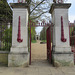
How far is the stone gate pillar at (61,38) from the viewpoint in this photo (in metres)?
4.93

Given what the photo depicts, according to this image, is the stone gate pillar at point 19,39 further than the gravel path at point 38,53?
No

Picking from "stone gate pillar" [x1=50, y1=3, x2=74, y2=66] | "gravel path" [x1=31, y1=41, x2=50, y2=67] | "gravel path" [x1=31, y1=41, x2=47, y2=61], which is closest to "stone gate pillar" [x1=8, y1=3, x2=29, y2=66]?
"gravel path" [x1=31, y1=41, x2=50, y2=67]

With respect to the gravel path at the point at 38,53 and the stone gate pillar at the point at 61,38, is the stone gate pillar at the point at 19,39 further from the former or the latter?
the gravel path at the point at 38,53

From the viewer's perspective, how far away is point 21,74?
3883 mm

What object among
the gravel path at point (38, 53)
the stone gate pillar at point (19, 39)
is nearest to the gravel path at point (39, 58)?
the gravel path at point (38, 53)

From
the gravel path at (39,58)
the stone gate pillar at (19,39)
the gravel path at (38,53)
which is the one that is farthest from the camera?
the gravel path at (38,53)

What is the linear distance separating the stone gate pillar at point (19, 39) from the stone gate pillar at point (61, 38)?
1633 millimetres

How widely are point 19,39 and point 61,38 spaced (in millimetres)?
2323

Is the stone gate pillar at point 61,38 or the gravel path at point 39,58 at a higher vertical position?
the stone gate pillar at point 61,38

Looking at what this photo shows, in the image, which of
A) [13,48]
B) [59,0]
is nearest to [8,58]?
[13,48]

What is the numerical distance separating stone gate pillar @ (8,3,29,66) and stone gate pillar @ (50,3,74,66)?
5.36 feet

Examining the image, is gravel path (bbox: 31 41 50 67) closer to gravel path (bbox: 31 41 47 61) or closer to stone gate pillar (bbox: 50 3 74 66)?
gravel path (bbox: 31 41 47 61)

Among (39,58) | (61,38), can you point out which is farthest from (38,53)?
(61,38)

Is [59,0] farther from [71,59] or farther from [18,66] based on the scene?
[18,66]
